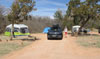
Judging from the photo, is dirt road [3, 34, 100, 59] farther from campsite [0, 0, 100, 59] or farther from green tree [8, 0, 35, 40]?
green tree [8, 0, 35, 40]

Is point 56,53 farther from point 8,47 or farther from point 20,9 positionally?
point 20,9

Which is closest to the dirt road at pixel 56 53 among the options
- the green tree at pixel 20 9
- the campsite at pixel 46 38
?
the campsite at pixel 46 38

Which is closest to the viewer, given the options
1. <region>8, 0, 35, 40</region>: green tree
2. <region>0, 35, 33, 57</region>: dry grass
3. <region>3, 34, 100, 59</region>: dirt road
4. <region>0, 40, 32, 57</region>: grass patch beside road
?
<region>3, 34, 100, 59</region>: dirt road

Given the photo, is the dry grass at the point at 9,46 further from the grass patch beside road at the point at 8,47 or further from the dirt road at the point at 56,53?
the dirt road at the point at 56,53

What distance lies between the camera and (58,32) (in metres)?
22.7

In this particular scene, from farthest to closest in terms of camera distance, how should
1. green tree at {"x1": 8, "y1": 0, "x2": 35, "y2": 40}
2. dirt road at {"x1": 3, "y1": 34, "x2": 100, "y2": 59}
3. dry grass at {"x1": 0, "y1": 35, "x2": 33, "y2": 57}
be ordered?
1. green tree at {"x1": 8, "y1": 0, "x2": 35, "y2": 40}
2. dry grass at {"x1": 0, "y1": 35, "x2": 33, "y2": 57}
3. dirt road at {"x1": 3, "y1": 34, "x2": 100, "y2": 59}

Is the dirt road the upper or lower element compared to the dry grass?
lower

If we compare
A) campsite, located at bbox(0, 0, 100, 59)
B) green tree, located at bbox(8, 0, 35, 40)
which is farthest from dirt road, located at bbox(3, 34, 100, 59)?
green tree, located at bbox(8, 0, 35, 40)

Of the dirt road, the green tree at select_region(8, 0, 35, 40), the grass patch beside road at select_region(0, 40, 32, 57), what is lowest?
the dirt road

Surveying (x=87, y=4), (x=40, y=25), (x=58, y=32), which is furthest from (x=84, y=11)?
(x=40, y=25)

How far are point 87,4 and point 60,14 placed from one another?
3084 cm

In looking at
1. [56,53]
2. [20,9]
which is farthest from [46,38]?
[56,53]

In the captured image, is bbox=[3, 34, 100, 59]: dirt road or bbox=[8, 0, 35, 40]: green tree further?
bbox=[8, 0, 35, 40]: green tree

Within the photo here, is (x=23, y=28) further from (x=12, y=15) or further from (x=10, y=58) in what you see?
(x=10, y=58)
